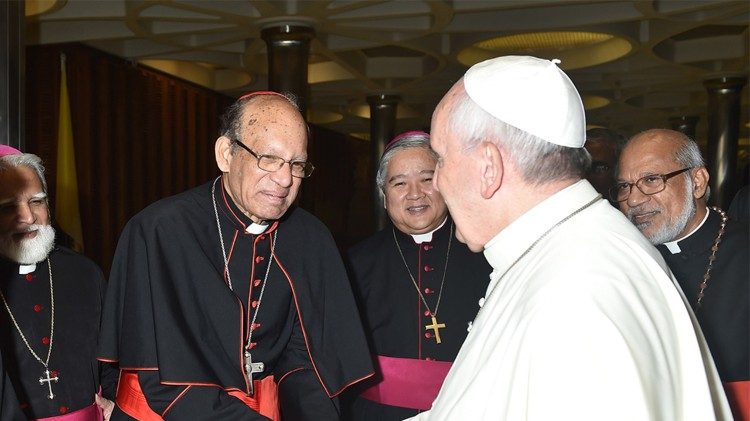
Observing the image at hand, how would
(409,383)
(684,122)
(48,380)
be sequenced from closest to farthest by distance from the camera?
(48,380) < (409,383) < (684,122)

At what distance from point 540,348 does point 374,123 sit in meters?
12.4

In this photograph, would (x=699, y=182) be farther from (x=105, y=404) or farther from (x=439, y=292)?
(x=105, y=404)

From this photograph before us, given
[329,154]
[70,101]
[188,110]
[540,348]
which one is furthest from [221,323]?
[329,154]

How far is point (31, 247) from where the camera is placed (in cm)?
319

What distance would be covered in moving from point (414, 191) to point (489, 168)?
2.04 metres

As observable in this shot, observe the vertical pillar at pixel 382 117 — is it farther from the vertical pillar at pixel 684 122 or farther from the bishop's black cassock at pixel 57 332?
the bishop's black cassock at pixel 57 332

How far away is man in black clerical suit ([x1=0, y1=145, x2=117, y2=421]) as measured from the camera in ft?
10.2

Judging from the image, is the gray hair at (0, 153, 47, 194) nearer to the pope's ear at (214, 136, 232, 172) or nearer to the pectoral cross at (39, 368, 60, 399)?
the pectoral cross at (39, 368, 60, 399)

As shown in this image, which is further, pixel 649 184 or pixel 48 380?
pixel 649 184

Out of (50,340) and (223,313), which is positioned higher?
(223,313)

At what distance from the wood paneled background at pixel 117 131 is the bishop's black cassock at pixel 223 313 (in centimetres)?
616

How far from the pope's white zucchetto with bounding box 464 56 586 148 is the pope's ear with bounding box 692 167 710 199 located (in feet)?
6.03

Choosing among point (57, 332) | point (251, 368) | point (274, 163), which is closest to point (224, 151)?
point (274, 163)

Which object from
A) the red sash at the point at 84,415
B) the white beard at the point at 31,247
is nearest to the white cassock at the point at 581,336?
the red sash at the point at 84,415
